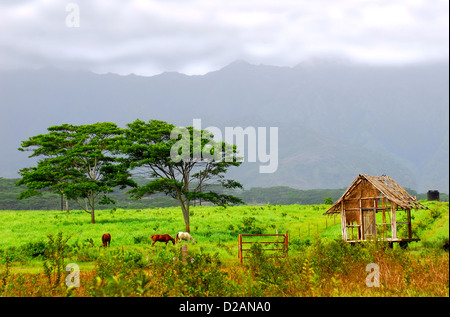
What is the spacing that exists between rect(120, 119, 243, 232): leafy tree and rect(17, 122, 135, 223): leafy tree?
124 inches

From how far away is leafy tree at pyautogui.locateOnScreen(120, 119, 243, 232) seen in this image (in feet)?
128

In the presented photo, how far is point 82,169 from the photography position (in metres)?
48.5

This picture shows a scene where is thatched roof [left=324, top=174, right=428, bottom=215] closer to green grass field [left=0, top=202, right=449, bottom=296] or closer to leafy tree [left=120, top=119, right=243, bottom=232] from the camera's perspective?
green grass field [left=0, top=202, right=449, bottom=296]

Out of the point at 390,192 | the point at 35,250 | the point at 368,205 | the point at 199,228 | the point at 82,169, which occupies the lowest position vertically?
the point at 35,250

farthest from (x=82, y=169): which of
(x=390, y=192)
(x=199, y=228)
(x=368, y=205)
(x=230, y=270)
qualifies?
(x=230, y=270)

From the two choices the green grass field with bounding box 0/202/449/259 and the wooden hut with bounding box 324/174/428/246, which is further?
the green grass field with bounding box 0/202/449/259

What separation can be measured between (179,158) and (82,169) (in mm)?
14224

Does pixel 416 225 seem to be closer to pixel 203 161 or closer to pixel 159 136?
pixel 203 161

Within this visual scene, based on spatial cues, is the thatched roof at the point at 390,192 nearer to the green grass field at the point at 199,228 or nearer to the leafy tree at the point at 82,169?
the green grass field at the point at 199,228

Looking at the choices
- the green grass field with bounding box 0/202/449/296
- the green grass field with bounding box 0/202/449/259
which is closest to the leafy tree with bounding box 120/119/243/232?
the green grass field with bounding box 0/202/449/259

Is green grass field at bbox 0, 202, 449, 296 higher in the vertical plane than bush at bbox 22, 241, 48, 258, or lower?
higher

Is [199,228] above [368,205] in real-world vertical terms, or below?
below

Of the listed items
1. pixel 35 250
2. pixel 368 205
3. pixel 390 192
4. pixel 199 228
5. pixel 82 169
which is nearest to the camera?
pixel 390 192

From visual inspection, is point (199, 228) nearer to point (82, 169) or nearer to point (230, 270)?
point (82, 169)
